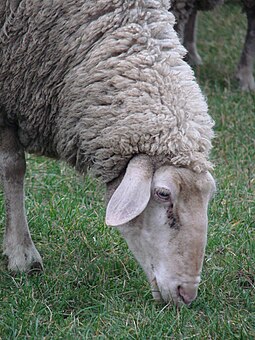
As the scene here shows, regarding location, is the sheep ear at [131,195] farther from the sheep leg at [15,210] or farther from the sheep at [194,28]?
the sheep at [194,28]

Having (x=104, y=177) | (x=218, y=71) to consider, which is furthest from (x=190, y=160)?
(x=218, y=71)

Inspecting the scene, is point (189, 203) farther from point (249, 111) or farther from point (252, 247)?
point (249, 111)

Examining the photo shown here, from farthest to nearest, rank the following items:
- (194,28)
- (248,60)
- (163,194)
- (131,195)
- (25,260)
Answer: (194,28)
(248,60)
(25,260)
(163,194)
(131,195)

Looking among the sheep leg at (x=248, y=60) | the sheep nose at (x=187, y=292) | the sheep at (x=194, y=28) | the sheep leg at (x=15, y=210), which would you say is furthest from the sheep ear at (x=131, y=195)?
the sheep leg at (x=248, y=60)

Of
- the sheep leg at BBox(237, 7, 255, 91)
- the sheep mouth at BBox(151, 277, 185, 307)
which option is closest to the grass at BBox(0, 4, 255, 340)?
the sheep mouth at BBox(151, 277, 185, 307)

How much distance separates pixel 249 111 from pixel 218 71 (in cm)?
129

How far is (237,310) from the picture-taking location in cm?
396

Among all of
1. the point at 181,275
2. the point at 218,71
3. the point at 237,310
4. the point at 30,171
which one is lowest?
the point at 218,71

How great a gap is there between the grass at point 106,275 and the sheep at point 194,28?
1130 millimetres

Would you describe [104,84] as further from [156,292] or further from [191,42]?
[191,42]

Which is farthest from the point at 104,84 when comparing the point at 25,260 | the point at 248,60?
the point at 248,60

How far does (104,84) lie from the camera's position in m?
3.79

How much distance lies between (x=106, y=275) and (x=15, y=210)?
1.86ft

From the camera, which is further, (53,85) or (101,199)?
(101,199)
